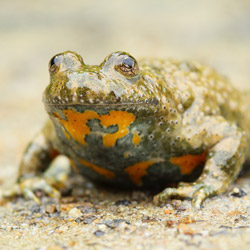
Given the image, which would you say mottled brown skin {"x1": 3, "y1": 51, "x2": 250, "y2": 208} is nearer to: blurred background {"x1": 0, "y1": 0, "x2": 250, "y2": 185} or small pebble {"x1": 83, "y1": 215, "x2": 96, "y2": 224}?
small pebble {"x1": 83, "y1": 215, "x2": 96, "y2": 224}

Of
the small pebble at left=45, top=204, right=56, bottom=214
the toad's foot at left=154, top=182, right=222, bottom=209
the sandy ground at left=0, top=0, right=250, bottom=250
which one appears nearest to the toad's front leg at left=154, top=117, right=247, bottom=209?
the toad's foot at left=154, top=182, right=222, bottom=209

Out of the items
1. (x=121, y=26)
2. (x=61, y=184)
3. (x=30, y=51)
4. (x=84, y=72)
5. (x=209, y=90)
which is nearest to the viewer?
(x=84, y=72)

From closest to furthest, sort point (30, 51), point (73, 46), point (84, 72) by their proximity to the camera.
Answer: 1. point (84, 72)
2. point (30, 51)
3. point (73, 46)

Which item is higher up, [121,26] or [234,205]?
[121,26]

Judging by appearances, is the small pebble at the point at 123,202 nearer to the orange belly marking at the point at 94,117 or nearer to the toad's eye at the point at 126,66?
the orange belly marking at the point at 94,117

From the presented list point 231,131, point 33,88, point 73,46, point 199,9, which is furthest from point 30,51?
point 231,131

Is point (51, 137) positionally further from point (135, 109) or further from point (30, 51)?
point (30, 51)

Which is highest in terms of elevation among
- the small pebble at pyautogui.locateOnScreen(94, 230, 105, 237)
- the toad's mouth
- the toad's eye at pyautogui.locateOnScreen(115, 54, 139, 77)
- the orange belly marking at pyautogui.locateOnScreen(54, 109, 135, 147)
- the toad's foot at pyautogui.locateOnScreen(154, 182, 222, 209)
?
the toad's eye at pyautogui.locateOnScreen(115, 54, 139, 77)
